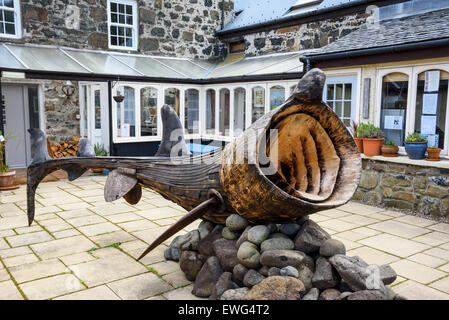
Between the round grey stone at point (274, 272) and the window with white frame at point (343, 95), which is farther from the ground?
the window with white frame at point (343, 95)

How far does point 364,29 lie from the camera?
8.00 meters

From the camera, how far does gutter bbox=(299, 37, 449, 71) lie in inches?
224

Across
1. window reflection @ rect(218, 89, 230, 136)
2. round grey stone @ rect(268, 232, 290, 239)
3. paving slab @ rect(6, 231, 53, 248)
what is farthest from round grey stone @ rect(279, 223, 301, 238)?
window reflection @ rect(218, 89, 230, 136)

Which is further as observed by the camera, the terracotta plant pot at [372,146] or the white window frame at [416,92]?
the terracotta plant pot at [372,146]

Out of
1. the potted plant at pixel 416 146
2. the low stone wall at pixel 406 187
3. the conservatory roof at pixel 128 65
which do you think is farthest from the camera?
the conservatory roof at pixel 128 65

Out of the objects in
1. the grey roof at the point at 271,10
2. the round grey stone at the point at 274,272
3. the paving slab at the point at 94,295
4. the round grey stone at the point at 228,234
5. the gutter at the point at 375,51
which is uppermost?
the grey roof at the point at 271,10

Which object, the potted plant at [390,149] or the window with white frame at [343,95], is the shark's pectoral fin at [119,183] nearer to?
the potted plant at [390,149]

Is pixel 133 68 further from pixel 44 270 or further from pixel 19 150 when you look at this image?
pixel 44 270

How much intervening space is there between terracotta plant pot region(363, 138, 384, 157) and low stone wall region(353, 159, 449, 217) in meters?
0.14

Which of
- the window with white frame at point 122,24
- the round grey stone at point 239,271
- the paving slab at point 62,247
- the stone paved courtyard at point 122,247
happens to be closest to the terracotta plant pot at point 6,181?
the stone paved courtyard at point 122,247

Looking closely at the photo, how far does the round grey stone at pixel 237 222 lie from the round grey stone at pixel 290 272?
58 cm

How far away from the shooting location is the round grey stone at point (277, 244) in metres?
3.18

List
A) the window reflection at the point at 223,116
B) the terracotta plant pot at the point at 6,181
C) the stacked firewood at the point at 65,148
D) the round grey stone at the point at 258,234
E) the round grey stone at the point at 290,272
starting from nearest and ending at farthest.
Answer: the round grey stone at the point at 290,272 → the round grey stone at the point at 258,234 → the terracotta plant pot at the point at 6,181 → the stacked firewood at the point at 65,148 → the window reflection at the point at 223,116

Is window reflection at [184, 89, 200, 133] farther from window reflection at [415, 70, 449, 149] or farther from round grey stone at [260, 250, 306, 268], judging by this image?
round grey stone at [260, 250, 306, 268]
